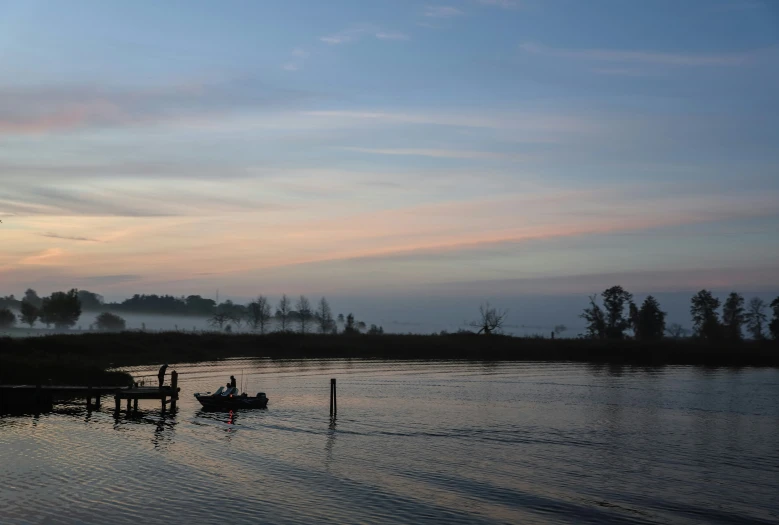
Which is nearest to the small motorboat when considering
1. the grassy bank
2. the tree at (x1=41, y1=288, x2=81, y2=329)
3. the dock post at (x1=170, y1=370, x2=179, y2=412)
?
the dock post at (x1=170, y1=370, x2=179, y2=412)

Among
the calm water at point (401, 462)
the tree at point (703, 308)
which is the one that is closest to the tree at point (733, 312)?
the tree at point (703, 308)

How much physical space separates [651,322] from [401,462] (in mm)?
130193

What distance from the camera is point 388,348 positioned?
113188mm

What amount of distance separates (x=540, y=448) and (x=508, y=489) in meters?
9.86

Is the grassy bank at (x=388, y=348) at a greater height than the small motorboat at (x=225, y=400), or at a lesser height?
greater

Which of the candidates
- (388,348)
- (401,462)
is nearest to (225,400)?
(401,462)

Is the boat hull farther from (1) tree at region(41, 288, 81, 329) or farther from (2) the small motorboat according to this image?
(1) tree at region(41, 288, 81, 329)

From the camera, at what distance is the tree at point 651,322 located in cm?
14950

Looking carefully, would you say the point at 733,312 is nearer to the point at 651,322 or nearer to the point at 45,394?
the point at 651,322

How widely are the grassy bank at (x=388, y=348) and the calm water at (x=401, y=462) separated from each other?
1211 inches

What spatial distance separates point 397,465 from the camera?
106 feet

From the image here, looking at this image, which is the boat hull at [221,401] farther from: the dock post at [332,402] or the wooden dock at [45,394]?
the dock post at [332,402]

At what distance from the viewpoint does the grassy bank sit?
86750 millimetres

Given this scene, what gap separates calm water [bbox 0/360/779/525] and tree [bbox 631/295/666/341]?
302ft
